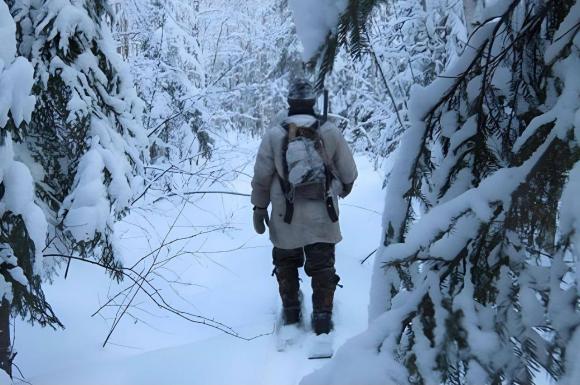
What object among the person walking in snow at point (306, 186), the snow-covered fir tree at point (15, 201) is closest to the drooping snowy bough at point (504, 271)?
the snow-covered fir tree at point (15, 201)

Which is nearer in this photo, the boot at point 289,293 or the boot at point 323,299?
the boot at point 323,299

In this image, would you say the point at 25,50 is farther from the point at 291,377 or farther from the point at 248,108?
the point at 248,108

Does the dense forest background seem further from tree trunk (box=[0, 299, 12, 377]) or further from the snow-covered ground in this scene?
the snow-covered ground

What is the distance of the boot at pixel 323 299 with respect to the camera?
172 inches

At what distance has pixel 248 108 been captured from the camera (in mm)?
42281

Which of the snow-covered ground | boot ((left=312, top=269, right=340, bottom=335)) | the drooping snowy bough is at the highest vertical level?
the drooping snowy bough

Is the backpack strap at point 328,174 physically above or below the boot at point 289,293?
above

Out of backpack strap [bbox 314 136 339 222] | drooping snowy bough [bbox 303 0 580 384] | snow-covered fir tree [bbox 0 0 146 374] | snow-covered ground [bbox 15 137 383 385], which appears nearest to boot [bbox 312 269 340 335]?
snow-covered ground [bbox 15 137 383 385]

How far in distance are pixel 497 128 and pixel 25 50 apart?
10.5 ft

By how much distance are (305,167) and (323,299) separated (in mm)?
1230

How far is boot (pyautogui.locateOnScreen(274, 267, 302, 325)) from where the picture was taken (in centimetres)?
457

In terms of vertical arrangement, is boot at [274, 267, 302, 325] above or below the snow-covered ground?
above

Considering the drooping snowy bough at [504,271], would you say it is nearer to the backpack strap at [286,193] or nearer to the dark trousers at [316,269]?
the backpack strap at [286,193]

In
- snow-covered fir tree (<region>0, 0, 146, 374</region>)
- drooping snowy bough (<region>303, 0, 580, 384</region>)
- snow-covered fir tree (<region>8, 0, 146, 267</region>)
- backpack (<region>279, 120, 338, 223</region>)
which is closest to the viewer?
drooping snowy bough (<region>303, 0, 580, 384</region>)
